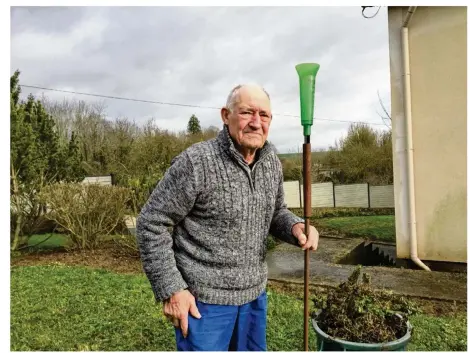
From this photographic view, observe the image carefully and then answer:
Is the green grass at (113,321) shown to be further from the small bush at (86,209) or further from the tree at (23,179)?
the tree at (23,179)

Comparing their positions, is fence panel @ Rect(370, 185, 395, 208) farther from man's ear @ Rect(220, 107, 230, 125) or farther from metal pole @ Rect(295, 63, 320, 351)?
man's ear @ Rect(220, 107, 230, 125)

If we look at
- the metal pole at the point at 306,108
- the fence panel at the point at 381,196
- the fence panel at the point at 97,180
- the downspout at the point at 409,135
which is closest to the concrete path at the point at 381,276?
the downspout at the point at 409,135

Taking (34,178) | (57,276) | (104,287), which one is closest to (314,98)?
(104,287)

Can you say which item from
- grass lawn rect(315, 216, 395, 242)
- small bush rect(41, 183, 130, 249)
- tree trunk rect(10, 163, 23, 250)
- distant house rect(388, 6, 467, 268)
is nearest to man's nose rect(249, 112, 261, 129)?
distant house rect(388, 6, 467, 268)

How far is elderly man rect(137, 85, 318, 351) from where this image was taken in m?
1.82

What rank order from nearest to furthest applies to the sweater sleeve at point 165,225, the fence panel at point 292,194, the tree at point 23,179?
1. the sweater sleeve at point 165,225
2. the tree at point 23,179
3. the fence panel at point 292,194

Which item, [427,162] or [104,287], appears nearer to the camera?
[104,287]

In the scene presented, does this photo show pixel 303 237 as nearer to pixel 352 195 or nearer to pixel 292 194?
pixel 292 194

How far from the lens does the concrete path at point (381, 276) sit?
15.6 feet

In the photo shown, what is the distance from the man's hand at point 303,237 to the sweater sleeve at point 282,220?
0.03 metres

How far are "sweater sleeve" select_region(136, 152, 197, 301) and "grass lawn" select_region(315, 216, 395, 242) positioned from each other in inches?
325

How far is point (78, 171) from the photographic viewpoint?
35.1ft

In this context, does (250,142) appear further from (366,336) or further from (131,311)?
(131,311)

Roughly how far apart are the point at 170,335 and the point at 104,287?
1.96 m
